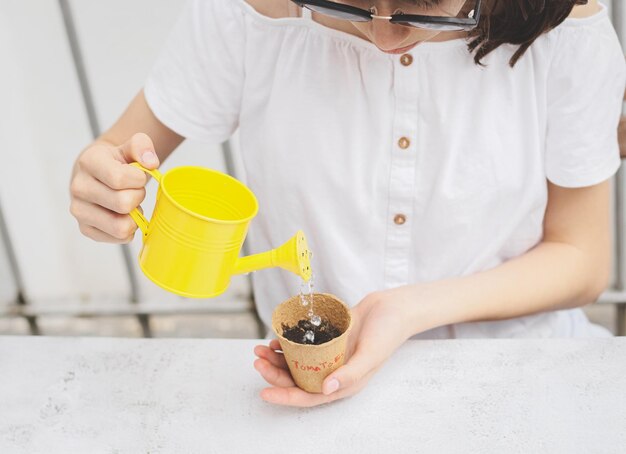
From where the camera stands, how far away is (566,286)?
129cm

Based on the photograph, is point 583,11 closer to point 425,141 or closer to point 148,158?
point 425,141

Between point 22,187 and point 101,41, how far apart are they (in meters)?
0.55

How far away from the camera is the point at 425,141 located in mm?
1209

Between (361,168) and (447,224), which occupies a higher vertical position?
(361,168)

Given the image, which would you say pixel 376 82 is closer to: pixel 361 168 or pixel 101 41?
pixel 361 168

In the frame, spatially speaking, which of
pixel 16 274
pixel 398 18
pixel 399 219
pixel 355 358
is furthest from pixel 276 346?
pixel 16 274

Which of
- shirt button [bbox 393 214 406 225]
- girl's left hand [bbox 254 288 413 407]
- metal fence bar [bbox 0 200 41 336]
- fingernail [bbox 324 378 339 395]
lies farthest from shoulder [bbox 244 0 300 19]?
metal fence bar [bbox 0 200 41 336]

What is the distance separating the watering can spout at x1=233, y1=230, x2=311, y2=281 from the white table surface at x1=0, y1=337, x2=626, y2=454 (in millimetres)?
192

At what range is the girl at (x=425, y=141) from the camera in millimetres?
1171

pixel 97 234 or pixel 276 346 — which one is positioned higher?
pixel 97 234

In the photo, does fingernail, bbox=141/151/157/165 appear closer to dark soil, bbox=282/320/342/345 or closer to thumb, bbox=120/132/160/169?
thumb, bbox=120/132/160/169

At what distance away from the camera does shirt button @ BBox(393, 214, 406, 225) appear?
1245 mm

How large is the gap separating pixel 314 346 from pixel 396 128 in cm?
48

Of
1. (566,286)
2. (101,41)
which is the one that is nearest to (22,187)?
(101,41)
